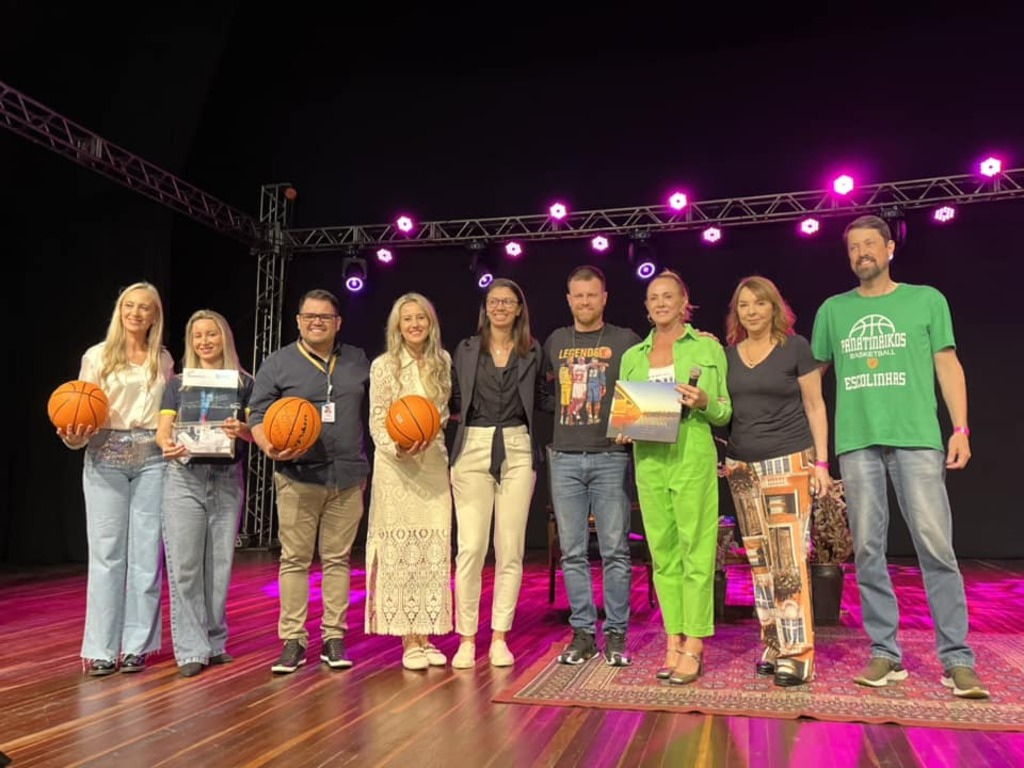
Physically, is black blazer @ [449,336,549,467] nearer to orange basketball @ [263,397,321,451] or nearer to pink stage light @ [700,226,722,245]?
orange basketball @ [263,397,321,451]

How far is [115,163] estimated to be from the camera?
711 centimetres

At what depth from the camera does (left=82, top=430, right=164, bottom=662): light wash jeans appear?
10.8 ft

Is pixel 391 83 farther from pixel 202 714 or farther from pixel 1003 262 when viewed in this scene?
pixel 202 714

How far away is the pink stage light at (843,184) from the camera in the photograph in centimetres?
706

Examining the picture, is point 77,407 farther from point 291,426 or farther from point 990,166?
point 990,166

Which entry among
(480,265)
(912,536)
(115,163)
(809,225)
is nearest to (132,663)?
(912,536)

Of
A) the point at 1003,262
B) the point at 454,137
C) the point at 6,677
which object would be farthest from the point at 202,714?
the point at 1003,262

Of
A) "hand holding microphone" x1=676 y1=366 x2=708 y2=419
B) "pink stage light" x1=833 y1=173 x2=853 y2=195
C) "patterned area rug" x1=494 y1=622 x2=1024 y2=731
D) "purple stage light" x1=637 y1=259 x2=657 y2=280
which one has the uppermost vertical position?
"pink stage light" x1=833 y1=173 x2=853 y2=195

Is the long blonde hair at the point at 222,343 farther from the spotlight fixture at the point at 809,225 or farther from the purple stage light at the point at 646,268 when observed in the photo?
the spotlight fixture at the point at 809,225

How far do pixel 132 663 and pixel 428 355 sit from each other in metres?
1.80

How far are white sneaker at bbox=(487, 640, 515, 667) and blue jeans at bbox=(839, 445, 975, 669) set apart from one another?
4.76ft

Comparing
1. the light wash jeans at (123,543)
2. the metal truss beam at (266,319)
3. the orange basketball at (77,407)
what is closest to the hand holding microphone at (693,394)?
the light wash jeans at (123,543)

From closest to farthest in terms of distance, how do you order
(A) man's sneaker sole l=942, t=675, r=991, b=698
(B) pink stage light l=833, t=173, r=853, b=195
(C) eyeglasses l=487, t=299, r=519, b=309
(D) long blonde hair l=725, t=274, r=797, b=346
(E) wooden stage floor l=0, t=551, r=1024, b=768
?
1. (E) wooden stage floor l=0, t=551, r=1024, b=768
2. (A) man's sneaker sole l=942, t=675, r=991, b=698
3. (D) long blonde hair l=725, t=274, r=797, b=346
4. (C) eyeglasses l=487, t=299, r=519, b=309
5. (B) pink stage light l=833, t=173, r=853, b=195

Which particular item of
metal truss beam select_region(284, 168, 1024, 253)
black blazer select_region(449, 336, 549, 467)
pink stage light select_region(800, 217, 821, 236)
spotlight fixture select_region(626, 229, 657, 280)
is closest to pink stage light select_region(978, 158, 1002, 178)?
metal truss beam select_region(284, 168, 1024, 253)
